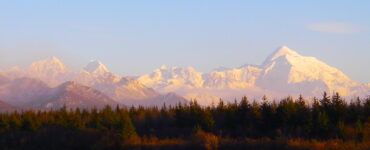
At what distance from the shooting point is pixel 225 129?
204ft

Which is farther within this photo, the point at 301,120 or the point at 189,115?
the point at 189,115

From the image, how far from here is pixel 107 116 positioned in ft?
249

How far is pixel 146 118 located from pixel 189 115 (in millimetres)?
9729

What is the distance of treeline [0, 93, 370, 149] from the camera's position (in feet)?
165

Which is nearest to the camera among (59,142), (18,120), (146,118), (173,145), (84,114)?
(173,145)

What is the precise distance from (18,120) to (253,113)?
3597 centimetres

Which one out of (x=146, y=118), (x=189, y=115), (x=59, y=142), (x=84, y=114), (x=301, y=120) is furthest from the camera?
(x=84, y=114)

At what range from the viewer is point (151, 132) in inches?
2596

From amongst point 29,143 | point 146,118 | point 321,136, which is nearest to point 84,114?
point 146,118

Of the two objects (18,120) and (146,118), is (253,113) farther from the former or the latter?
(18,120)

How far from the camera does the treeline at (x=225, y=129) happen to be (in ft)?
165

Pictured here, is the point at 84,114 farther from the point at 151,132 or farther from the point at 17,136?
the point at 151,132

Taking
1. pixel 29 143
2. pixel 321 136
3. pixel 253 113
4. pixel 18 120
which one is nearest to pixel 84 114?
pixel 18 120

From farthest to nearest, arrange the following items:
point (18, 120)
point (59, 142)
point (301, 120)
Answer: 1. point (18, 120)
2. point (59, 142)
3. point (301, 120)
